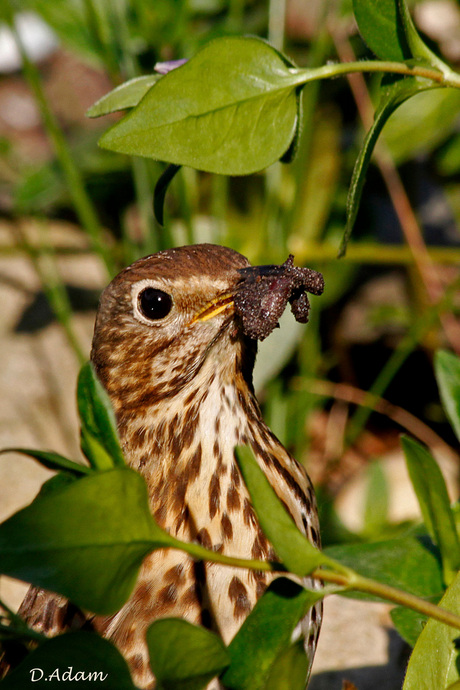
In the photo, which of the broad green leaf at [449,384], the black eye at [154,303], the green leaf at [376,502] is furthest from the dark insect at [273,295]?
the green leaf at [376,502]

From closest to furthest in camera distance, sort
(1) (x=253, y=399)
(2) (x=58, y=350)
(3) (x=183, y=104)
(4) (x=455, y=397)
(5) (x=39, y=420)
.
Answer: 1. (3) (x=183, y=104)
2. (4) (x=455, y=397)
3. (1) (x=253, y=399)
4. (5) (x=39, y=420)
5. (2) (x=58, y=350)

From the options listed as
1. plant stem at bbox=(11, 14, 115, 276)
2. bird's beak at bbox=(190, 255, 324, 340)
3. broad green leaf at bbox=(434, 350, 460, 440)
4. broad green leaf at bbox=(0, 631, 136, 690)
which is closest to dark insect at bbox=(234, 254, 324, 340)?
bird's beak at bbox=(190, 255, 324, 340)

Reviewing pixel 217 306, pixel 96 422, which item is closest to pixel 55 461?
pixel 96 422

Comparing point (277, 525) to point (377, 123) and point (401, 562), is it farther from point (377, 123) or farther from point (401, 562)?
point (401, 562)

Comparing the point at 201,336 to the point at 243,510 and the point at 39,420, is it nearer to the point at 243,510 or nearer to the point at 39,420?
the point at 243,510

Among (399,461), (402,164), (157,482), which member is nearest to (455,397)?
(157,482)

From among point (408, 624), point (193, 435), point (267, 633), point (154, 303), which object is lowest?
point (408, 624)
